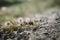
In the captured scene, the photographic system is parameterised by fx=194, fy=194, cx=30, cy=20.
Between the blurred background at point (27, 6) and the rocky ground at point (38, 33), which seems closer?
the rocky ground at point (38, 33)

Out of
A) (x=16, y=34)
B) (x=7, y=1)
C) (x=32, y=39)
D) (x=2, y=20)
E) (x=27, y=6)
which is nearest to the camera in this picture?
(x=32, y=39)

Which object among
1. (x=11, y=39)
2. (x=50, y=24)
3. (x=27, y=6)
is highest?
(x=27, y=6)

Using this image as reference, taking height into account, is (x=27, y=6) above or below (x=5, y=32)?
above

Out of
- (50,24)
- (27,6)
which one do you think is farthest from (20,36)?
(27,6)

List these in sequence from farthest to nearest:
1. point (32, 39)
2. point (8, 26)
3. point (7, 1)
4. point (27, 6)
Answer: point (7, 1) → point (27, 6) → point (8, 26) → point (32, 39)

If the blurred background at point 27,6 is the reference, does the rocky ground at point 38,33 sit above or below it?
below

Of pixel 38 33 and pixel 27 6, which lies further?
pixel 27 6

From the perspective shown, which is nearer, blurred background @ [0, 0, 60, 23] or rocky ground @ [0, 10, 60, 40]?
rocky ground @ [0, 10, 60, 40]

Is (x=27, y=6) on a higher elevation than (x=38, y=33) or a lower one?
higher

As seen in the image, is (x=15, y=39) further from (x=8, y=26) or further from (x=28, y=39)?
(x=8, y=26)

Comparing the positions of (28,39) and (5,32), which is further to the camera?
(5,32)

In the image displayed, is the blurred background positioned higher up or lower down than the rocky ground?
higher up
